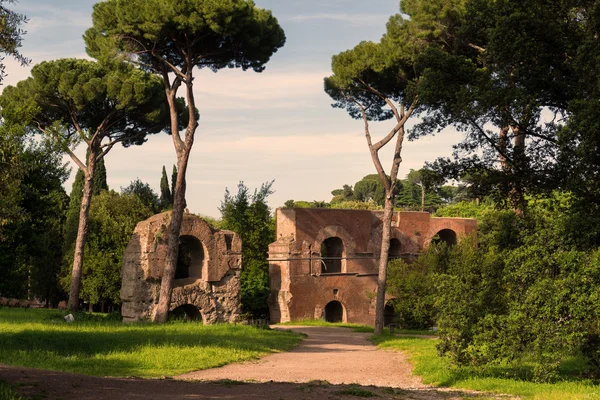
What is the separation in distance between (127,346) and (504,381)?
21.6ft

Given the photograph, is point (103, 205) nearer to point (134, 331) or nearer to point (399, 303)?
point (399, 303)

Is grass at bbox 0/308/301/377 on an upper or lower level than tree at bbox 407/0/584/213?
lower

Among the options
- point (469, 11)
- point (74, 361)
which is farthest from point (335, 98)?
point (74, 361)

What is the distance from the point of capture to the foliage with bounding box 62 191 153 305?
27828 millimetres

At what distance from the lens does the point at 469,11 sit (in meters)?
12.5

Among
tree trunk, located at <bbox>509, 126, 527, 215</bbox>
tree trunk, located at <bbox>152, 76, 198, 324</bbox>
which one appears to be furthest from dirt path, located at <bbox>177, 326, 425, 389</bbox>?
tree trunk, located at <bbox>152, 76, 198, 324</bbox>

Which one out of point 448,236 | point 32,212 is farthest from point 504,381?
point 448,236

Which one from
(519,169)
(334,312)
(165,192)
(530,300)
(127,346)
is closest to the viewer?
(530,300)

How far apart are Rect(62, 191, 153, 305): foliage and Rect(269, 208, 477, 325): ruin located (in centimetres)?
650

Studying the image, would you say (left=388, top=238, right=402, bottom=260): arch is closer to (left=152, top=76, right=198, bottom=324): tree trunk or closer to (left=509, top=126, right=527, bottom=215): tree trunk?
(left=152, top=76, right=198, bottom=324): tree trunk

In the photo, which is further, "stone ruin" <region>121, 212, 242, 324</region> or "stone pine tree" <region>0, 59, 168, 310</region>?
"stone pine tree" <region>0, 59, 168, 310</region>

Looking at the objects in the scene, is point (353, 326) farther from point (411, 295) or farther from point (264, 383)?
point (264, 383)

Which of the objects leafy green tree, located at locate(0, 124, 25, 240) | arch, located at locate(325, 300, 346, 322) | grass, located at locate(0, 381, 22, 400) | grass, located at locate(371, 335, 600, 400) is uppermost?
leafy green tree, located at locate(0, 124, 25, 240)

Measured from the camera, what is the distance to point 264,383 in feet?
31.0
